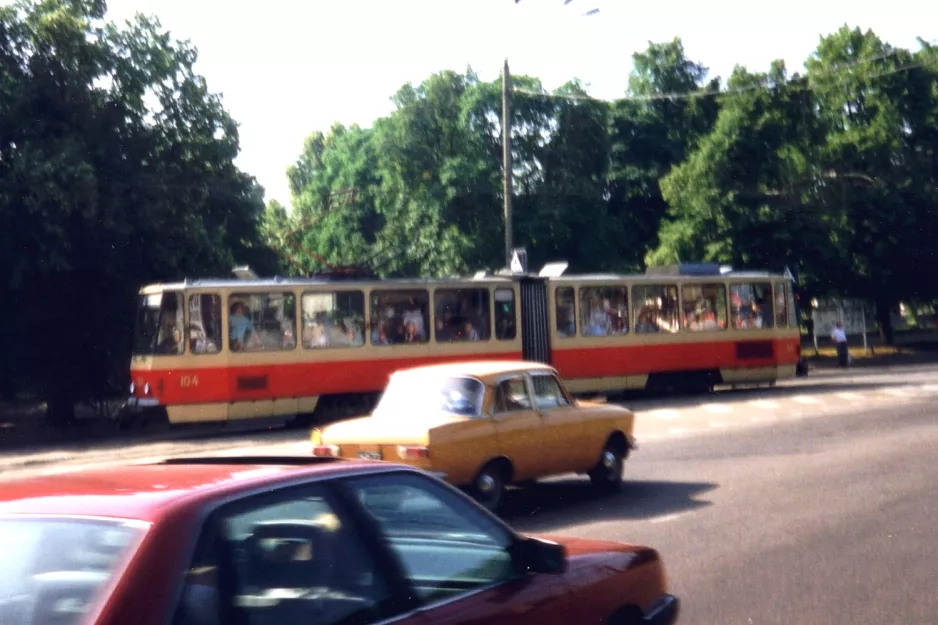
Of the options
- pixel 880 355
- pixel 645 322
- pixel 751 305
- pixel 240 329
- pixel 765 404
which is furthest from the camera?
pixel 880 355

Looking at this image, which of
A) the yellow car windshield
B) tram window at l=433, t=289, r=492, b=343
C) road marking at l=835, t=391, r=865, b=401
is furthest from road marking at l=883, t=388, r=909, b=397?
the yellow car windshield

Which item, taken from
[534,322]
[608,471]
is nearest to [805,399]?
[534,322]

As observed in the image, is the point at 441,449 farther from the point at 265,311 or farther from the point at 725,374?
the point at 725,374

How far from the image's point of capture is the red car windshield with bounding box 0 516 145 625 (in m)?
3.32

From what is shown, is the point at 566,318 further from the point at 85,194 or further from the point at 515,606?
the point at 515,606

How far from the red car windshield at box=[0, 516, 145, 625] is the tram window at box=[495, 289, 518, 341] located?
2329 centimetres

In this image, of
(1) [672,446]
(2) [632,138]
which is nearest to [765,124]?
(2) [632,138]

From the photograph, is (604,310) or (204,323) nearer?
(204,323)

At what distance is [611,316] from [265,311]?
8.41 m

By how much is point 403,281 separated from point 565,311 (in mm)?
4038

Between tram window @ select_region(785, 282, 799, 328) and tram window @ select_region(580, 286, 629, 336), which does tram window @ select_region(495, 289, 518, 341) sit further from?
tram window @ select_region(785, 282, 799, 328)

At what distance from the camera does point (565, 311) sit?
90.9ft

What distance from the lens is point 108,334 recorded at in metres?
28.6

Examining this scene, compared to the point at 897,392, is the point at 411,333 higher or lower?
higher
